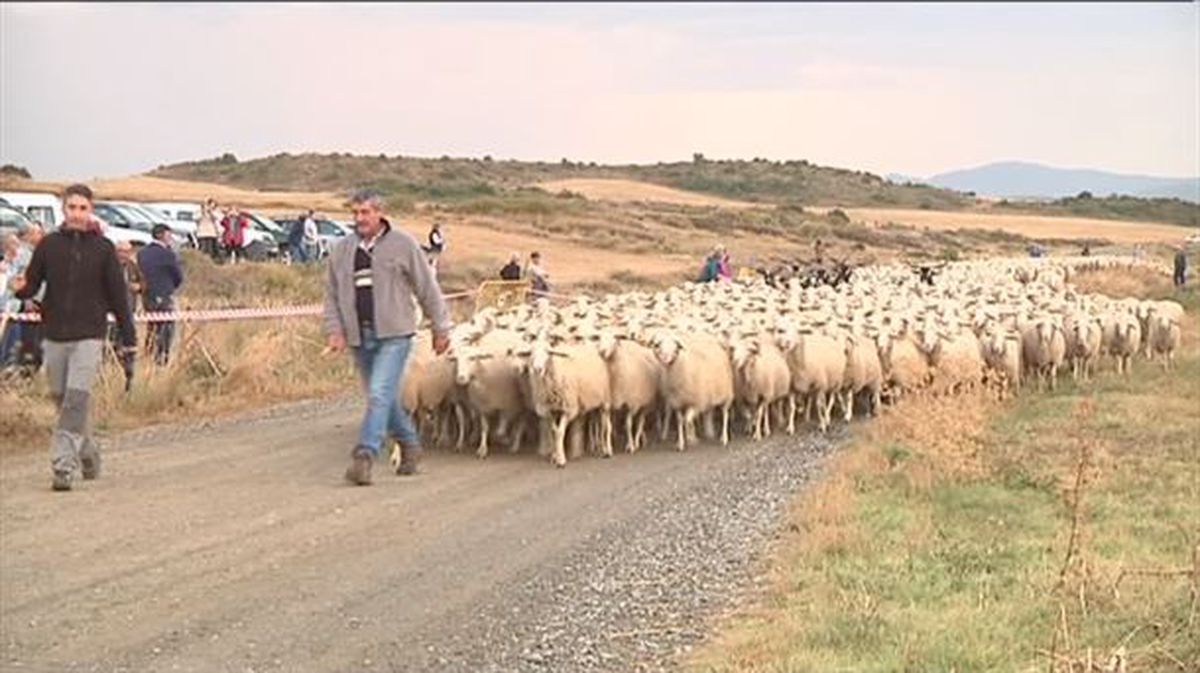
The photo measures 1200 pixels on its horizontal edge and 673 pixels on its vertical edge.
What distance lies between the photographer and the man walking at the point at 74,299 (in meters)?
10.3

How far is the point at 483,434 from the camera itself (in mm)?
13289

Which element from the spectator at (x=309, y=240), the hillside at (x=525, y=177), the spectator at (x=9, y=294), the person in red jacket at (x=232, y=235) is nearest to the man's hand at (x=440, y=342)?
the spectator at (x=9, y=294)

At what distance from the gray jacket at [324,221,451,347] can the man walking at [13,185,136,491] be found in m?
1.37

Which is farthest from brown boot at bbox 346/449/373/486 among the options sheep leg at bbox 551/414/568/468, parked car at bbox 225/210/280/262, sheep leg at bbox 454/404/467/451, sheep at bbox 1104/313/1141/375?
parked car at bbox 225/210/280/262

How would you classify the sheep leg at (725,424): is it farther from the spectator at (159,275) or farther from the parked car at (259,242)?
the parked car at (259,242)

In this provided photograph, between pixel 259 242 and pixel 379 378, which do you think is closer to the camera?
pixel 379 378

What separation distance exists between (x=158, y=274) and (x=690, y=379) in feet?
20.3

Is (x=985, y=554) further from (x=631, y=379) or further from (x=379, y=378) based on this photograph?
(x=631, y=379)

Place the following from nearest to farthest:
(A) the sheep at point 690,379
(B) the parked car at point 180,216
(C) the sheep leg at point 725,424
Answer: (A) the sheep at point 690,379 < (C) the sheep leg at point 725,424 < (B) the parked car at point 180,216

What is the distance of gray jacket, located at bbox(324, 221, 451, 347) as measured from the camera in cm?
1096

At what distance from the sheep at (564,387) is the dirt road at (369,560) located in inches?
15.4

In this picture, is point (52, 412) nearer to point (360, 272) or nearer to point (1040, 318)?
point (360, 272)

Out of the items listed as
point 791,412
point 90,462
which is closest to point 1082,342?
point 791,412

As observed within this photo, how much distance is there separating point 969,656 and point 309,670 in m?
2.66
